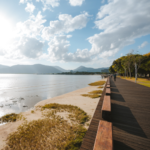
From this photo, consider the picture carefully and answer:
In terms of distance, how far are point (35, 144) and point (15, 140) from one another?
124cm

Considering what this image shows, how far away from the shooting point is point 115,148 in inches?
98.2

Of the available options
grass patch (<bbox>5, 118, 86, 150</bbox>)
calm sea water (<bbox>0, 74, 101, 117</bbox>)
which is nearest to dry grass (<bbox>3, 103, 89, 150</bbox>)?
grass patch (<bbox>5, 118, 86, 150</bbox>)

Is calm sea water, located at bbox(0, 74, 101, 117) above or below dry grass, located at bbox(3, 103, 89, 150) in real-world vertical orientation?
below

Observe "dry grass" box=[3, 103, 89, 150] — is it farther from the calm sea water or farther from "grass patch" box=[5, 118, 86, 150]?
the calm sea water

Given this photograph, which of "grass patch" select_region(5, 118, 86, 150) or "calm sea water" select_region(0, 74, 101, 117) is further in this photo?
"calm sea water" select_region(0, 74, 101, 117)

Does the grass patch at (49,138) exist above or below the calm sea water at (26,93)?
above

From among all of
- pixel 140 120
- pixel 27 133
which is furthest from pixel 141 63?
pixel 27 133

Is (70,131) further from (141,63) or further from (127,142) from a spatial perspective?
(141,63)

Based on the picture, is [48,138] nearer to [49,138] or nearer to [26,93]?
[49,138]

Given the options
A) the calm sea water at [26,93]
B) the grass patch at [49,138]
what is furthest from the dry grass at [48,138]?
the calm sea water at [26,93]

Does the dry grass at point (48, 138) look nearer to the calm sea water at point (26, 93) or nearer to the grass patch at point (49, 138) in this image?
the grass patch at point (49, 138)

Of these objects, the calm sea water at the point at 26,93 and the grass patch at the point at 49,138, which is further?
the calm sea water at the point at 26,93

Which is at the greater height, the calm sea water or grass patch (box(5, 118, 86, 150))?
grass patch (box(5, 118, 86, 150))

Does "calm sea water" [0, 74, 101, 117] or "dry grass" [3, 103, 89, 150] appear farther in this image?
"calm sea water" [0, 74, 101, 117]
